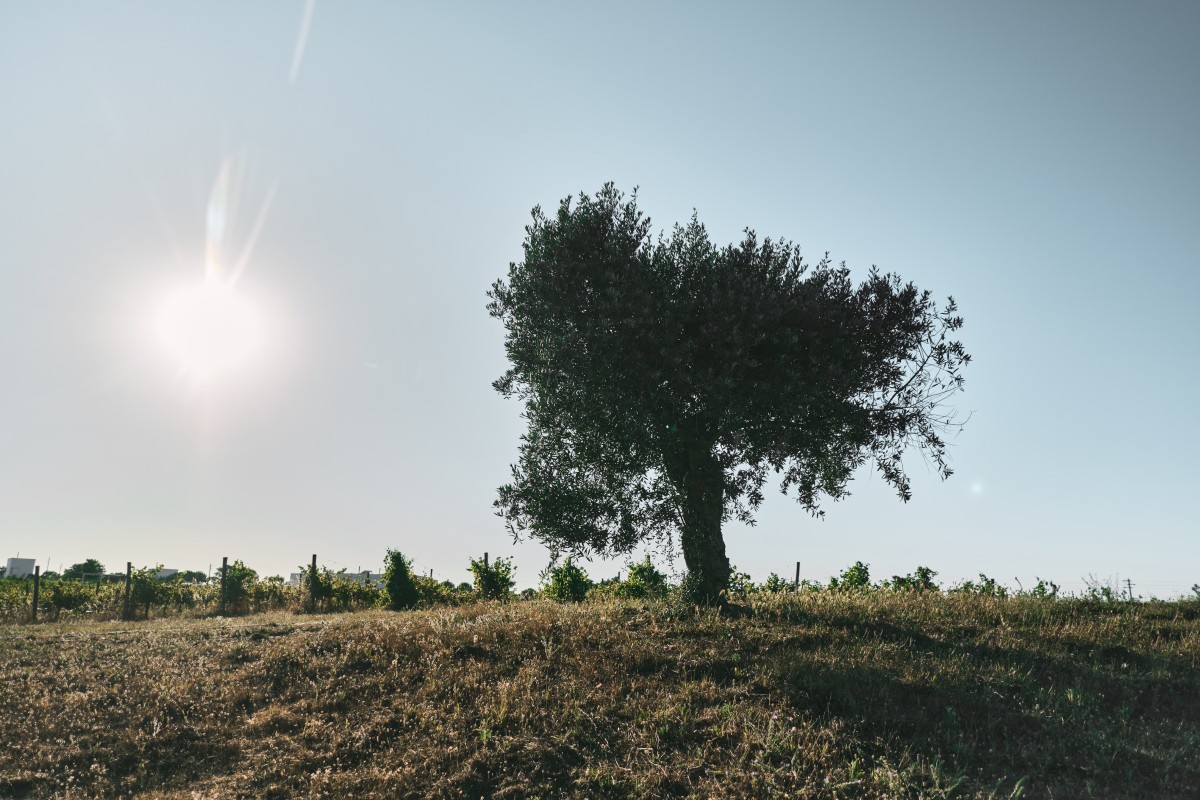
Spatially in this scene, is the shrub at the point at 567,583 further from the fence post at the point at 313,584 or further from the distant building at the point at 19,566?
the distant building at the point at 19,566

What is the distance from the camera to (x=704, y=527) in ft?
59.2

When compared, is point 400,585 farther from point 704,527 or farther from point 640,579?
point 704,527

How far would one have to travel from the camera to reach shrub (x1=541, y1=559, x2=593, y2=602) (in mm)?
37156

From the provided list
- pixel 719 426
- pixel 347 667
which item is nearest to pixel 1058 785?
pixel 719 426

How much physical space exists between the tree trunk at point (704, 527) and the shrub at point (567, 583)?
19612 mm

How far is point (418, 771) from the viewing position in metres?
10.8

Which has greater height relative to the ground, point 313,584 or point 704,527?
point 704,527

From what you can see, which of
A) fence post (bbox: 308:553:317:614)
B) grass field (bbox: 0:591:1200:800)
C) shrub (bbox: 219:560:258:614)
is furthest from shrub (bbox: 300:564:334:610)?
grass field (bbox: 0:591:1200:800)

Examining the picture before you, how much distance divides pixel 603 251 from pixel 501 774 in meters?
12.4

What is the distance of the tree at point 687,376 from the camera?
55.9 ft

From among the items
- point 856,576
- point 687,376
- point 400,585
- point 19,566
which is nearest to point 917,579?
point 856,576

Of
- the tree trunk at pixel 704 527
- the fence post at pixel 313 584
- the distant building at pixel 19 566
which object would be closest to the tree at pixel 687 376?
the tree trunk at pixel 704 527

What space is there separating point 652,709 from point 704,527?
6.78 meters

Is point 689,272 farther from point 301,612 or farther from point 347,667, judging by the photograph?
point 301,612
